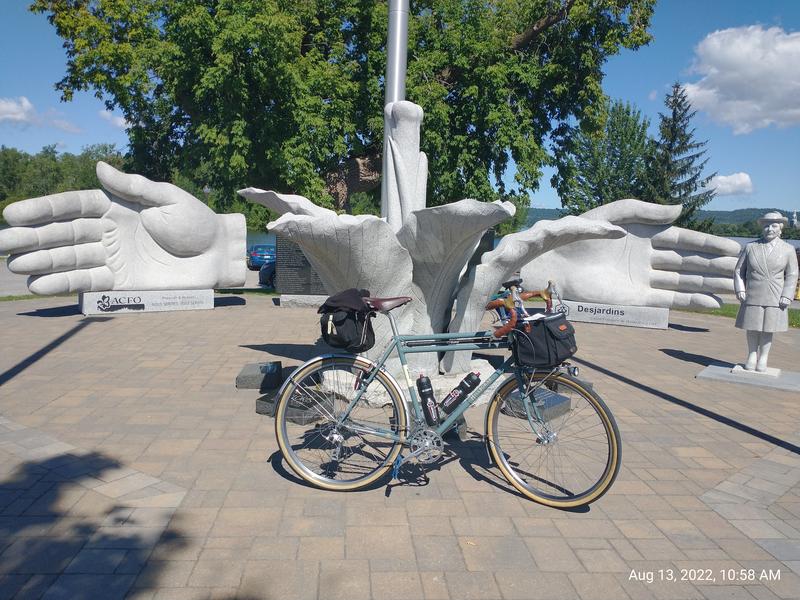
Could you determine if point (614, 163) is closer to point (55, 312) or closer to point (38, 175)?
point (55, 312)

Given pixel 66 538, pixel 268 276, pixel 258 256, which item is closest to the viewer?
pixel 66 538

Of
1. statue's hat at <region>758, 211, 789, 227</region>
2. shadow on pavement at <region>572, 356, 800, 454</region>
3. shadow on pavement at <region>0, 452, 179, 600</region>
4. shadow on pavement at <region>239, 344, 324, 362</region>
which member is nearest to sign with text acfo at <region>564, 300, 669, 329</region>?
shadow on pavement at <region>572, 356, 800, 454</region>

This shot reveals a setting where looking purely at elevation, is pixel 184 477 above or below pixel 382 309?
below

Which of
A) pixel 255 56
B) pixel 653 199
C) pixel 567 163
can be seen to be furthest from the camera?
pixel 653 199

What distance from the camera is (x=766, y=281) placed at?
689 cm

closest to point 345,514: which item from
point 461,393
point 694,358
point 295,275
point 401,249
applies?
point 461,393

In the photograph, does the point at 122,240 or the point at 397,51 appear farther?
the point at 122,240

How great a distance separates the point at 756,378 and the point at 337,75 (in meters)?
11.5

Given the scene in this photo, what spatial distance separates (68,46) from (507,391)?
1590cm

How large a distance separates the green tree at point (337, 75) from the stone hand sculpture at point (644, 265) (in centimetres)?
433

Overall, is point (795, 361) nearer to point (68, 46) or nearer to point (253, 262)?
point (68, 46)

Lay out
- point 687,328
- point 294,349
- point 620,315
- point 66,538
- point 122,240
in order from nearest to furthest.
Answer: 1. point 66,538
2. point 294,349
3. point 122,240
4. point 620,315
5. point 687,328

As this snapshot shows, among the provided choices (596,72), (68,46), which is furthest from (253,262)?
(596,72)

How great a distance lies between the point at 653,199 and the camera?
33500 mm
